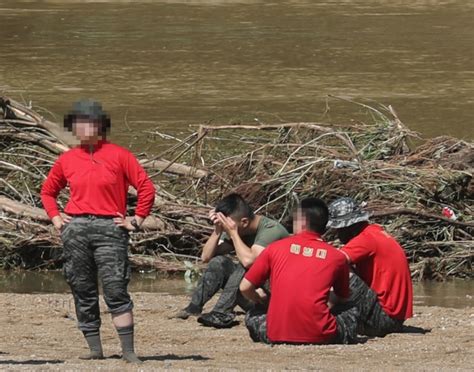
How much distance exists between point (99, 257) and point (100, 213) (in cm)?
24

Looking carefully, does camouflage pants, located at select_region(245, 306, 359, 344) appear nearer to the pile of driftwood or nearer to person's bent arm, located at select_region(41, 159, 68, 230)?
person's bent arm, located at select_region(41, 159, 68, 230)

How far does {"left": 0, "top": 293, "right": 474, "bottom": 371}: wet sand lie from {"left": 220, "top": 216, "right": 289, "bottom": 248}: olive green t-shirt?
61 centimetres

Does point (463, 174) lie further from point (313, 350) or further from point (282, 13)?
point (282, 13)

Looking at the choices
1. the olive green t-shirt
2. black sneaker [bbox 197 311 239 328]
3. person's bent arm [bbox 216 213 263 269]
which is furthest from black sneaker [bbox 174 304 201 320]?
person's bent arm [bbox 216 213 263 269]

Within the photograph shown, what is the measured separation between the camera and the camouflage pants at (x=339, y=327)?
8.59 metres

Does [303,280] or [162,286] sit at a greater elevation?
[303,280]

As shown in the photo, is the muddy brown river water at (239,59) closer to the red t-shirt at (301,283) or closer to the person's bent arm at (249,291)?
the person's bent arm at (249,291)

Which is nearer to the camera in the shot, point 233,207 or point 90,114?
point 90,114

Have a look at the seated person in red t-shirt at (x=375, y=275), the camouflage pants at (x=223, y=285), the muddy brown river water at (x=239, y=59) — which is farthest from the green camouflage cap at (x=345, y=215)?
the muddy brown river water at (x=239, y=59)

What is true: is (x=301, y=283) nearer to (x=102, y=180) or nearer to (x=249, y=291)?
(x=249, y=291)

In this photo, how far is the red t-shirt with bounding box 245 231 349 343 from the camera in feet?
27.4

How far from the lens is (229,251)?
988 cm

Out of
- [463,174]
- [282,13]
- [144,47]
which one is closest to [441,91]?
[144,47]

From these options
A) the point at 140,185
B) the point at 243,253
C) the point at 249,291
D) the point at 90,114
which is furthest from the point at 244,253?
the point at 90,114
